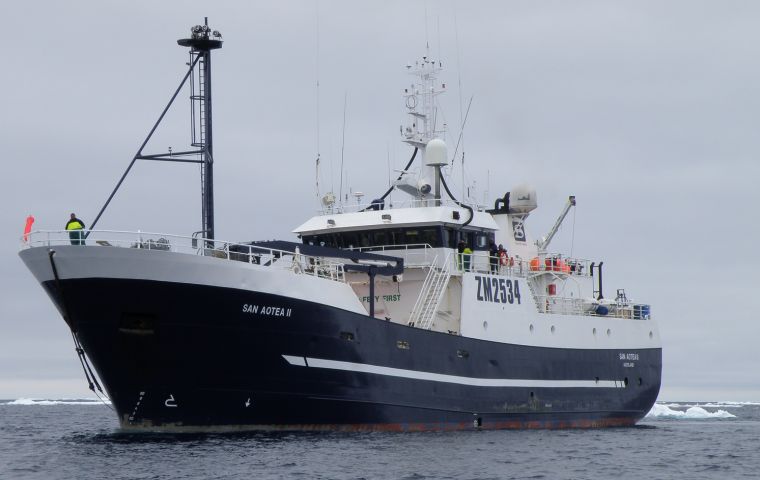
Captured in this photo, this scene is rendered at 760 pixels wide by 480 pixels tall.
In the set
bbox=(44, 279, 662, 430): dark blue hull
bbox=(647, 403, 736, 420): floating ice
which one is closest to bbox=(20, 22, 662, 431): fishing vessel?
bbox=(44, 279, 662, 430): dark blue hull

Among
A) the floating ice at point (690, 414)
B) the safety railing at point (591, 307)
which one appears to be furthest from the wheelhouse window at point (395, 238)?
the floating ice at point (690, 414)

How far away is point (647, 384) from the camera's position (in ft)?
144

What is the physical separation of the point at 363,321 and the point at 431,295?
4715mm

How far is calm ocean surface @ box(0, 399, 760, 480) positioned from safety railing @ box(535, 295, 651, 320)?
21.2ft

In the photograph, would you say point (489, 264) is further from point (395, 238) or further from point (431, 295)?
point (395, 238)

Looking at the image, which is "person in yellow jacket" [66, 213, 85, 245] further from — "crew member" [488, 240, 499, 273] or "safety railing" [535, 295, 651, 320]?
"safety railing" [535, 295, 651, 320]

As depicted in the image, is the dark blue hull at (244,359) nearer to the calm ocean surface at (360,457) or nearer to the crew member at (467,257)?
the calm ocean surface at (360,457)

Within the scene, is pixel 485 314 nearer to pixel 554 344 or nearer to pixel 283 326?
pixel 554 344

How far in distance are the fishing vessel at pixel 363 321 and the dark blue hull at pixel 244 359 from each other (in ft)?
0.12

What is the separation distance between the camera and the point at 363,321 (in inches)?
1184

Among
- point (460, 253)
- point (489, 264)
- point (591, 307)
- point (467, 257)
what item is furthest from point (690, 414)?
point (460, 253)

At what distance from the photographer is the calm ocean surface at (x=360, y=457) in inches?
910

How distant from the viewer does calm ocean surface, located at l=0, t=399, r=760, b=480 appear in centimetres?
2311

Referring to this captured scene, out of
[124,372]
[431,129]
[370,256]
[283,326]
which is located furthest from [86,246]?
[431,129]
